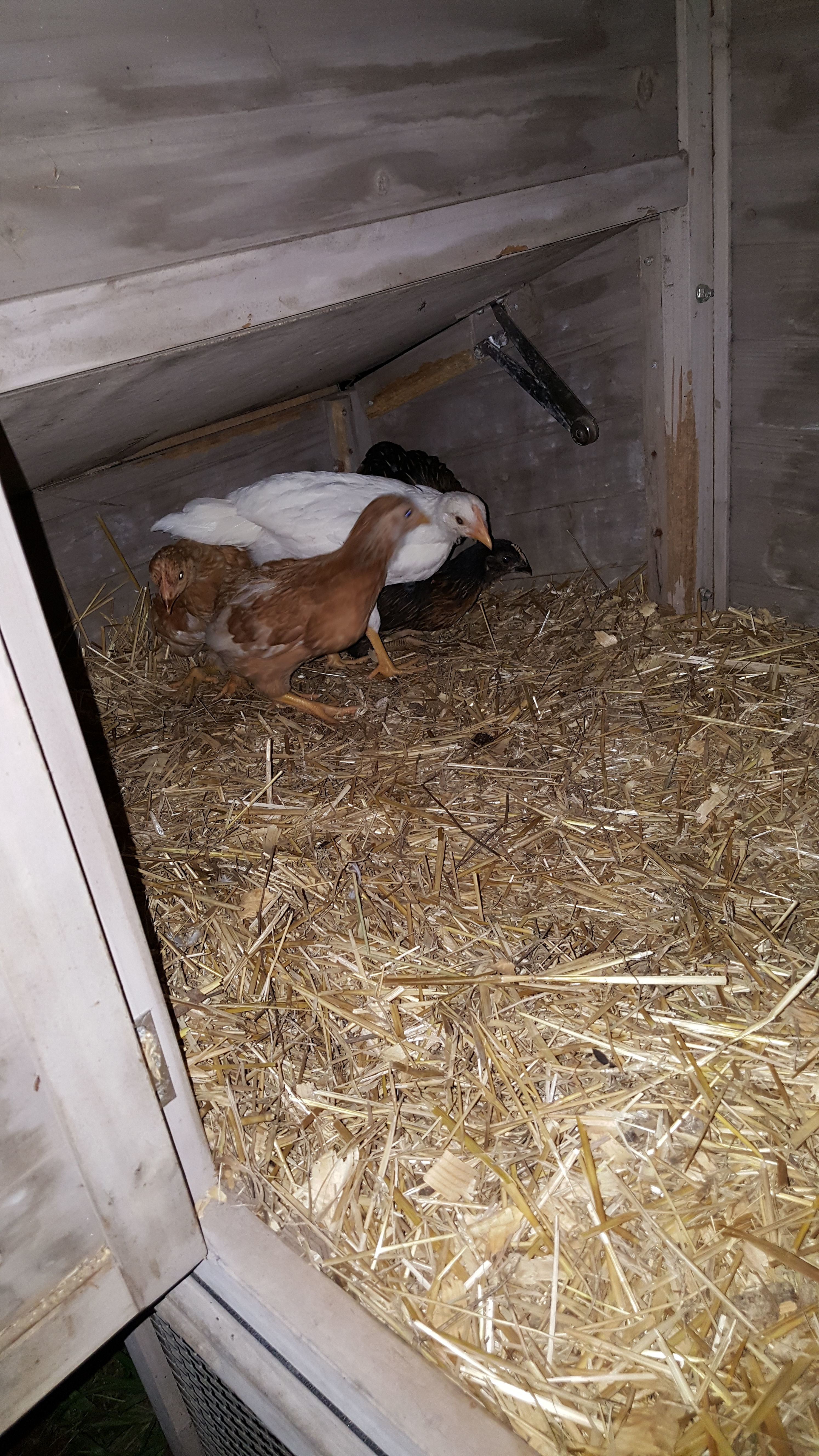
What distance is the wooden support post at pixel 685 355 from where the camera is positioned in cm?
213

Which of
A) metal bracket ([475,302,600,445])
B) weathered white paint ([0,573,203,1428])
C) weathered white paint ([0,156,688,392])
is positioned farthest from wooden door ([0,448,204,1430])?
metal bracket ([475,302,600,445])

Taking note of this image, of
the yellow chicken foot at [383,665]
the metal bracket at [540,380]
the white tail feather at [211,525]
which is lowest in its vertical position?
the yellow chicken foot at [383,665]

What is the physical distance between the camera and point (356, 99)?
1.44 meters

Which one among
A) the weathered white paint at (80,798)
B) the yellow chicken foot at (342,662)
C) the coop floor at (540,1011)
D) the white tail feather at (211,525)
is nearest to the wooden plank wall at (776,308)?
the coop floor at (540,1011)

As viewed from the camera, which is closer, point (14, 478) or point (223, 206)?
point (223, 206)

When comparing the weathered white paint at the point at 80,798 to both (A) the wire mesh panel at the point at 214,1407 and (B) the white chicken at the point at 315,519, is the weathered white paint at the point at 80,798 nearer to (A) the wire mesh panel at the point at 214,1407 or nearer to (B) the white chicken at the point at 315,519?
(A) the wire mesh panel at the point at 214,1407

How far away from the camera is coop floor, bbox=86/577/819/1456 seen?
1105mm

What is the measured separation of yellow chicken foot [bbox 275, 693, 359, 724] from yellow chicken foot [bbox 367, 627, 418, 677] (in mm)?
230

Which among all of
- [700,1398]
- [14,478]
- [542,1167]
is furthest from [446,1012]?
[14,478]

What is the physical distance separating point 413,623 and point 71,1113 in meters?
2.09

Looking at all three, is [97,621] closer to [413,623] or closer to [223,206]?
[413,623]

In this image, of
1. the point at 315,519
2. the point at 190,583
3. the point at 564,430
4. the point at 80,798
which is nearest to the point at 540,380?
the point at 564,430

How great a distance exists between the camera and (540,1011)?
151 centimetres

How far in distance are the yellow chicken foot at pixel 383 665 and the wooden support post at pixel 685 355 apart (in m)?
0.82
